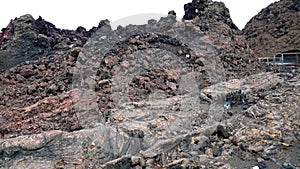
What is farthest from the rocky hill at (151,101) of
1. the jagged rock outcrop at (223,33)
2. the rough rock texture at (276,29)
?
the rough rock texture at (276,29)

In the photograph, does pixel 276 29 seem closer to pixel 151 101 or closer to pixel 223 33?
pixel 223 33

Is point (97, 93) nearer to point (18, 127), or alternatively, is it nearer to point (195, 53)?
point (18, 127)

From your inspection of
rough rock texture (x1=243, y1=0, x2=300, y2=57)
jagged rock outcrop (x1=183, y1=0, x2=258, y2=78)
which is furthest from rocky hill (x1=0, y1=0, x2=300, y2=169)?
rough rock texture (x1=243, y1=0, x2=300, y2=57)

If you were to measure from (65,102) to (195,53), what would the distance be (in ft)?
12.4

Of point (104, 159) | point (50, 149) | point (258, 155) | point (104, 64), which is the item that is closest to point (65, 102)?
point (104, 64)

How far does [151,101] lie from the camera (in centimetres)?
627

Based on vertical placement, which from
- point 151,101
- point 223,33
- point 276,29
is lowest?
point 151,101

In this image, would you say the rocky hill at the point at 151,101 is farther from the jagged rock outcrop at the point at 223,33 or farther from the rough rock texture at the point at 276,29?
the rough rock texture at the point at 276,29

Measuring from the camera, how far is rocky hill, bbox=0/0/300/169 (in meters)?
4.23

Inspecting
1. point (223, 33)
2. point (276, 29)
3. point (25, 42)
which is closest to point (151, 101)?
point (223, 33)

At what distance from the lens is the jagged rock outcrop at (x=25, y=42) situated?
35.4 feet

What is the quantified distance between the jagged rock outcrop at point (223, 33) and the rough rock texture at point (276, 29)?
358 inches

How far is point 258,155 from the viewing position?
13.0 ft

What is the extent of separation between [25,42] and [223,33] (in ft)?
24.1
